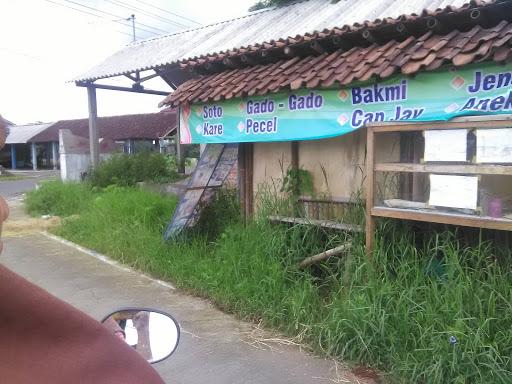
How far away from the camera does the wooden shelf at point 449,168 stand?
3532 mm

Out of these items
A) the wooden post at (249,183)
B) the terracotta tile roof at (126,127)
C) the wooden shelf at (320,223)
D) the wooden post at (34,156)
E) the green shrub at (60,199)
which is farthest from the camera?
the wooden post at (34,156)

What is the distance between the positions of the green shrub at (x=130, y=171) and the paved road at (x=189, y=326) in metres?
4.54

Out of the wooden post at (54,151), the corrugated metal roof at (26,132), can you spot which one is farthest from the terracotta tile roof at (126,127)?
the wooden post at (54,151)

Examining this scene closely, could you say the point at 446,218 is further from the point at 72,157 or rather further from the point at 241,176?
the point at 72,157

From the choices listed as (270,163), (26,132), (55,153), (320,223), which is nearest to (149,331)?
(320,223)

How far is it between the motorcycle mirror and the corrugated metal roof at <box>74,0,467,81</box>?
21.4ft

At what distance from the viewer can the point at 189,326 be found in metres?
4.48

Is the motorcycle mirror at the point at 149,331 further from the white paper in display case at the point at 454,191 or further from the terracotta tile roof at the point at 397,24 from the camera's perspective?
the terracotta tile roof at the point at 397,24

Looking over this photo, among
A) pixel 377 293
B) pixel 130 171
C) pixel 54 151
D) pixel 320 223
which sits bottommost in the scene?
pixel 377 293

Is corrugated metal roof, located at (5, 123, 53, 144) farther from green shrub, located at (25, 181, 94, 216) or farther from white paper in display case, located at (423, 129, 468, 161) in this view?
white paper in display case, located at (423, 129, 468, 161)

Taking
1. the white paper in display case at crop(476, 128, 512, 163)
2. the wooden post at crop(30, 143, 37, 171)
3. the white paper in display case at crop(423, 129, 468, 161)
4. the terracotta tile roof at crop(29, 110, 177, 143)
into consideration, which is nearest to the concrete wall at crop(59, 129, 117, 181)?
the white paper in display case at crop(423, 129, 468, 161)

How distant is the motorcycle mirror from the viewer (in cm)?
158

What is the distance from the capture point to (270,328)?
14.1 feet

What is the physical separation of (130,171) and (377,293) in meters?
9.51
